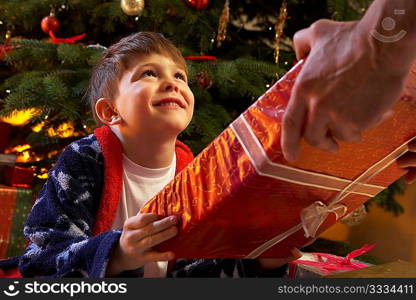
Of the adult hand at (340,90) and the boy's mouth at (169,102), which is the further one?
the boy's mouth at (169,102)

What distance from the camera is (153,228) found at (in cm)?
57

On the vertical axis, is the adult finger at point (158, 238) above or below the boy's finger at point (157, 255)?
above

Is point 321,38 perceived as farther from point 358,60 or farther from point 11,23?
point 11,23

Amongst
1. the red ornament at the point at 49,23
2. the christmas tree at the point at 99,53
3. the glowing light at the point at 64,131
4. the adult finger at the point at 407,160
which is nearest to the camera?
the adult finger at the point at 407,160

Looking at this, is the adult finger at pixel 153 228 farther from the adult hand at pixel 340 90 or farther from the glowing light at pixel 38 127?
the glowing light at pixel 38 127

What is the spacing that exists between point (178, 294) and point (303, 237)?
209 millimetres

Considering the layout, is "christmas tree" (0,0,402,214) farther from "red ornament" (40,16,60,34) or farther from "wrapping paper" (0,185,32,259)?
"wrapping paper" (0,185,32,259)

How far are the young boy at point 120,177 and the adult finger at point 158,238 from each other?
2 centimetres

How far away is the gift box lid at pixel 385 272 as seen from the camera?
66 centimetres

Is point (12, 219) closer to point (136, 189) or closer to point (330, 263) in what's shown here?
point (136, 189)

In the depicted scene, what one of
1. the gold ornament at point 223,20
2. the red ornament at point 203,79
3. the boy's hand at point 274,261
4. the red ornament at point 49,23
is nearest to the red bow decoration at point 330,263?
the boy's hand at point 274,261

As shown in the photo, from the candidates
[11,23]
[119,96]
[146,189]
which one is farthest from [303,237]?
[11,23]

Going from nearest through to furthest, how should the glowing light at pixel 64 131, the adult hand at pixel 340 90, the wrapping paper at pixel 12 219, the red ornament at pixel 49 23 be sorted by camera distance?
the adult hand at pixel 340 90
the wrapping paper at pixel 12 219
the glowing light at pixel 64 131
the red ornament at pixel 49 23

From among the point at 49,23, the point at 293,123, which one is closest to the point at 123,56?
the point at 293,123
